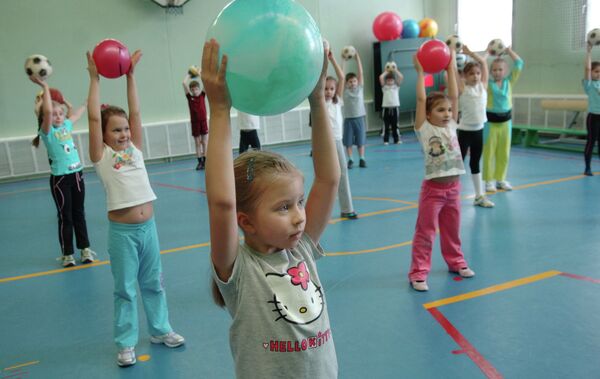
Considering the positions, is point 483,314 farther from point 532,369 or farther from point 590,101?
point 590,101

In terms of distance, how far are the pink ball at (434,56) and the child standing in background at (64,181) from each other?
10.9 feet

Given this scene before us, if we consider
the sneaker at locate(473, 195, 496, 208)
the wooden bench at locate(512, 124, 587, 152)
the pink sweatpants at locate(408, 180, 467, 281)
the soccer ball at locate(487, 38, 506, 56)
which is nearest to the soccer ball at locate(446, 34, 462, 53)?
the soccer ball at locate(487, 38, 506, 56)

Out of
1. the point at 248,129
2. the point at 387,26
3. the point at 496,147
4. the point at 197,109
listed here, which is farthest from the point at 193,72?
the point at 496,147

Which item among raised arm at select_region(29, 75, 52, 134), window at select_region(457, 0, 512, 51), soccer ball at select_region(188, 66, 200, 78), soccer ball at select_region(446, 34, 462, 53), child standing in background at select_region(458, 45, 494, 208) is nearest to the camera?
raised arm at select_region(29, 75, 52, 134)

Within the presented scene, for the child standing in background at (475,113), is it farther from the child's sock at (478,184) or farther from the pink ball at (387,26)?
the pink ball at (387,26)

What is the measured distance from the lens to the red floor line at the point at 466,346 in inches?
105

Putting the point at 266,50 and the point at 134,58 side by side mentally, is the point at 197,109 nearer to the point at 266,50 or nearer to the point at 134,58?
the point at 134,58

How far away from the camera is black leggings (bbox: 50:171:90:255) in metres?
4.79

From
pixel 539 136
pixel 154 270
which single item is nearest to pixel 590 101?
pixel 539 136

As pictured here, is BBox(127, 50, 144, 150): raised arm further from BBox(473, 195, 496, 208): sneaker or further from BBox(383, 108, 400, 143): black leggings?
BBox(383, 108, 400, 143): black leggings

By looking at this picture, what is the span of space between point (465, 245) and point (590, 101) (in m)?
4.12

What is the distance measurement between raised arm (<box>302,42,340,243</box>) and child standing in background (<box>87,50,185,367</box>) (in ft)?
5.27

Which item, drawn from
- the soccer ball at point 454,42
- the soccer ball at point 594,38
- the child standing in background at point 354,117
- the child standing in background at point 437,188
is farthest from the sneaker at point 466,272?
the child standing in background at point 354,117

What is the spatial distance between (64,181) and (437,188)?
3.42 meters
